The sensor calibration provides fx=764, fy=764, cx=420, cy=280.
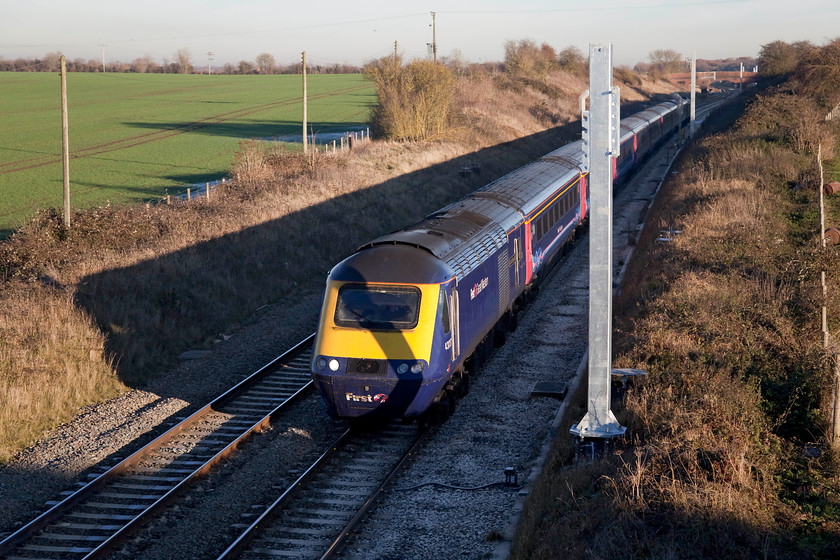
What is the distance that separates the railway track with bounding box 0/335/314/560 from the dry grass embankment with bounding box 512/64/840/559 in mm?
4711

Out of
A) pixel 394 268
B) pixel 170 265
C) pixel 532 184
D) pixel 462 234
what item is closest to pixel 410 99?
pixel 532 184

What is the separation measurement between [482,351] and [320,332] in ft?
13.7

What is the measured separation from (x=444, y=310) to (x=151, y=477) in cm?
483

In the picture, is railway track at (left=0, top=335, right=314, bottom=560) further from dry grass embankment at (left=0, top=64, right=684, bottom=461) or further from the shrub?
the shrub

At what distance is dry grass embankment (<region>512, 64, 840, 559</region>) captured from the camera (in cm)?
736

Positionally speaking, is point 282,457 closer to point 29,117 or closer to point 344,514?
point 344,514

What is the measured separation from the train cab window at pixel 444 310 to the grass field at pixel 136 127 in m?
22.5

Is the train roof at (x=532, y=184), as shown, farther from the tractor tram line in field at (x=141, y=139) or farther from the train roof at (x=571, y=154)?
the tractor tram line in field at (x=141, y=139)

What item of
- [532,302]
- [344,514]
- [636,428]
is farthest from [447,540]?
[532,302]

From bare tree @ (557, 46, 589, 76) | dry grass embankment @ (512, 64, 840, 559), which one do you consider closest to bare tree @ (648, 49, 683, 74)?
bare tree @ (557, 46, 589, 76)

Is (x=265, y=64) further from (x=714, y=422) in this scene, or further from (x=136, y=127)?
(x=714, y=422)

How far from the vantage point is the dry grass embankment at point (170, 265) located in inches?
557

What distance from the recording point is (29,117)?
64.3 metres

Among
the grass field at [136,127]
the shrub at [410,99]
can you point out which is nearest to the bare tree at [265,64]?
the grass field at [136,127]
